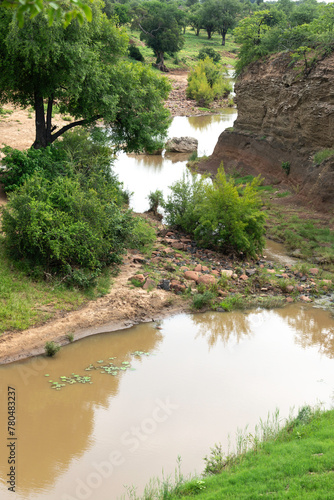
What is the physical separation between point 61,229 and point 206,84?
→ 42414mm

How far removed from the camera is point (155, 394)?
945cm

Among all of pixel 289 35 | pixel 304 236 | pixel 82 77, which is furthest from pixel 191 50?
pixel 304 236

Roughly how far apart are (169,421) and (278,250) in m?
9.82

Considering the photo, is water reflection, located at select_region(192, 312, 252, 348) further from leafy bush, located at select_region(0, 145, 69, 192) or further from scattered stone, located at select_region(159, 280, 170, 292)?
leafy bush, located at select_region(0, 145, 69, 192)

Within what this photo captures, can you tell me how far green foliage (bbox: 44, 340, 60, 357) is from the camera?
1035cm

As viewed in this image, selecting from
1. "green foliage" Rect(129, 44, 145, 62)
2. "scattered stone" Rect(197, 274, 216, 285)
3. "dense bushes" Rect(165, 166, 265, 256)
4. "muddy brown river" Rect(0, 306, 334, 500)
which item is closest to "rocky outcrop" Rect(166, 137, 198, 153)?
"dense bushes" Rect(165, 166, 265, 256)

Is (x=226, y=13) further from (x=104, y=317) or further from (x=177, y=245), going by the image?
(x=104, y=317)

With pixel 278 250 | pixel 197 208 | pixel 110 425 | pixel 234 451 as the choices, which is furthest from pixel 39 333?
pixel 278 250

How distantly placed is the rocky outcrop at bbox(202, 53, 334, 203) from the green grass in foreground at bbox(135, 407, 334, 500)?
519 inches

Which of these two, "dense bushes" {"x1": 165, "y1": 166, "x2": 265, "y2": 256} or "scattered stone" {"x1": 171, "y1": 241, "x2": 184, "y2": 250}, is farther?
"scattered stone" {"x1": 171, "y1": 241, "x2": 184, "y2": 250}


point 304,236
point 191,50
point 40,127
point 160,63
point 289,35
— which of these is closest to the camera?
point 304,236

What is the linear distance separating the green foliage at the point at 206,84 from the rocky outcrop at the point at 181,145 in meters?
18.7

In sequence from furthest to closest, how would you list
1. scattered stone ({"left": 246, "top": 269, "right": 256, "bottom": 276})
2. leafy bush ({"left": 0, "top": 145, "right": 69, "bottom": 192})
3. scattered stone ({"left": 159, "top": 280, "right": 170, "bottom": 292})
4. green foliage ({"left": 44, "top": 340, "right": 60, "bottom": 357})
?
1. leafy bush ({"left": 0, "top": 145, "right": 69, "bottom": 192})
2. scattered stone ({"left": 246, "top": 269, "right": 256, "bottom": 276})
3. scattered stone ({"left": 159, "top": 280, "right": 170, "bottom": 292})
4. green foliage ({"left": 44, "top": 340, "right": 60, "bottom": 357})

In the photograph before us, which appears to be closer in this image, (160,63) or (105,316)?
(105,316)
